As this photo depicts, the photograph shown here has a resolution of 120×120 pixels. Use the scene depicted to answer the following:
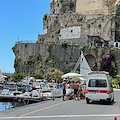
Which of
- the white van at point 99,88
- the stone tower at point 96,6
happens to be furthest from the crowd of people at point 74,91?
the stone tower at point 96,6

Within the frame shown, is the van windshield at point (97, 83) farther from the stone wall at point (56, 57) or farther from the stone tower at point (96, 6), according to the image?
the stone tower at point (96, 6)

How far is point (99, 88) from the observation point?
16531 mm

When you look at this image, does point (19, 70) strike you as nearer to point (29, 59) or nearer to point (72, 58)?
point (29, 59)

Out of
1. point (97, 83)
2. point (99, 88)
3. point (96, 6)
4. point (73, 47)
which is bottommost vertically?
point (99, 88)

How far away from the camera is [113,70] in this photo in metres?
52.8

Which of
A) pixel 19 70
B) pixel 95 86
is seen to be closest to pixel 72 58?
pixel 19 70

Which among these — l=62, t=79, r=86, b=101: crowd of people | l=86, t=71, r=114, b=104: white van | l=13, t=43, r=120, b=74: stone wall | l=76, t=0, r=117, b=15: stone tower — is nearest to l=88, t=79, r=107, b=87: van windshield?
l=86, t=71, r=114, b=104: white van

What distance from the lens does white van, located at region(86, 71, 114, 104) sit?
16.4m

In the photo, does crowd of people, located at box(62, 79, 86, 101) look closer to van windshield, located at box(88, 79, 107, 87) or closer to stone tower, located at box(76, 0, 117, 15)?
van windshield, located at box(88, 79, 107, 87)

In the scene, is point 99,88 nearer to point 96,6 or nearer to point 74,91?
point 74,91

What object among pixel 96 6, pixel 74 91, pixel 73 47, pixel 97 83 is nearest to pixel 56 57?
pixel 73 47

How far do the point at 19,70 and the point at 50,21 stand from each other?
2411cm

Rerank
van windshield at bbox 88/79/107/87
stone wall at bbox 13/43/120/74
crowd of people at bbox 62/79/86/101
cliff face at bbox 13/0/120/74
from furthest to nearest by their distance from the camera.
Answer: cliff face at bbox 13/0/120/74 → stone wall at bbox 13/43/120/74 → crowd of people at bbox 62/79/86/101 → van windshield at bbox 88/79/107/87

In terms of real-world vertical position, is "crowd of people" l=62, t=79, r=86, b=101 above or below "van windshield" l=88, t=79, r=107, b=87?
below
